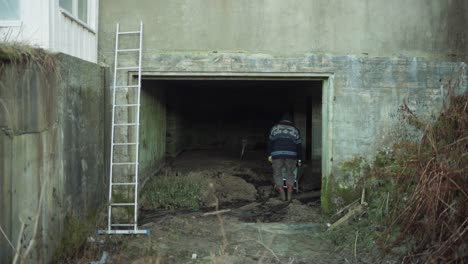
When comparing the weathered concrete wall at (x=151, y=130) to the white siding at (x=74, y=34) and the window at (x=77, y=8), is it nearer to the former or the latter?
the white siding at (x=74, y=34)

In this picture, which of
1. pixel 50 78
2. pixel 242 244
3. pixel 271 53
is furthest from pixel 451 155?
pixel 50 78

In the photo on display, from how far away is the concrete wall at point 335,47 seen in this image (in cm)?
764

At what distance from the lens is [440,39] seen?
7879 mm

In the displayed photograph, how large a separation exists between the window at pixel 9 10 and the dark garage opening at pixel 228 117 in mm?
8798

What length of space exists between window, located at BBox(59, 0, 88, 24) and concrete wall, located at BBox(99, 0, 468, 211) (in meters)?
0.39

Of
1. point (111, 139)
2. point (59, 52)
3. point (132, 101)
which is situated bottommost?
point (111, 139)

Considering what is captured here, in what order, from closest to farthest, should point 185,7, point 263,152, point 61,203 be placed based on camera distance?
point 61,203 → point 185,7 → point 263,152

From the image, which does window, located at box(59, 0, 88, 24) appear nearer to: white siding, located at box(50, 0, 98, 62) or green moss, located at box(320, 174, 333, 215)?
white siding, located at box(50, 0, 98, 62)

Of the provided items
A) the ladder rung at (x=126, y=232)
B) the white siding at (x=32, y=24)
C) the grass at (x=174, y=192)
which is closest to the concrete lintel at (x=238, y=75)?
the white siding at (x=32, y=24)

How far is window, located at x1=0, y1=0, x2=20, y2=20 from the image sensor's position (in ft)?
18.1

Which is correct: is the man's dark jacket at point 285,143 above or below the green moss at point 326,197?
above

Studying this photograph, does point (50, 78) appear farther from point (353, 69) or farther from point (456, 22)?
point (456, 22)

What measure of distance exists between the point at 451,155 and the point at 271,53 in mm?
3907

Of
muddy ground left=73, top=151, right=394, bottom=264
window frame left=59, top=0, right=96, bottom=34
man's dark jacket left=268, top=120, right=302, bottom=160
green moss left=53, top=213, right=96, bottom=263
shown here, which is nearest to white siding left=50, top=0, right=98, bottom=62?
window frame left=59, top=0, right=96, bottom=34
